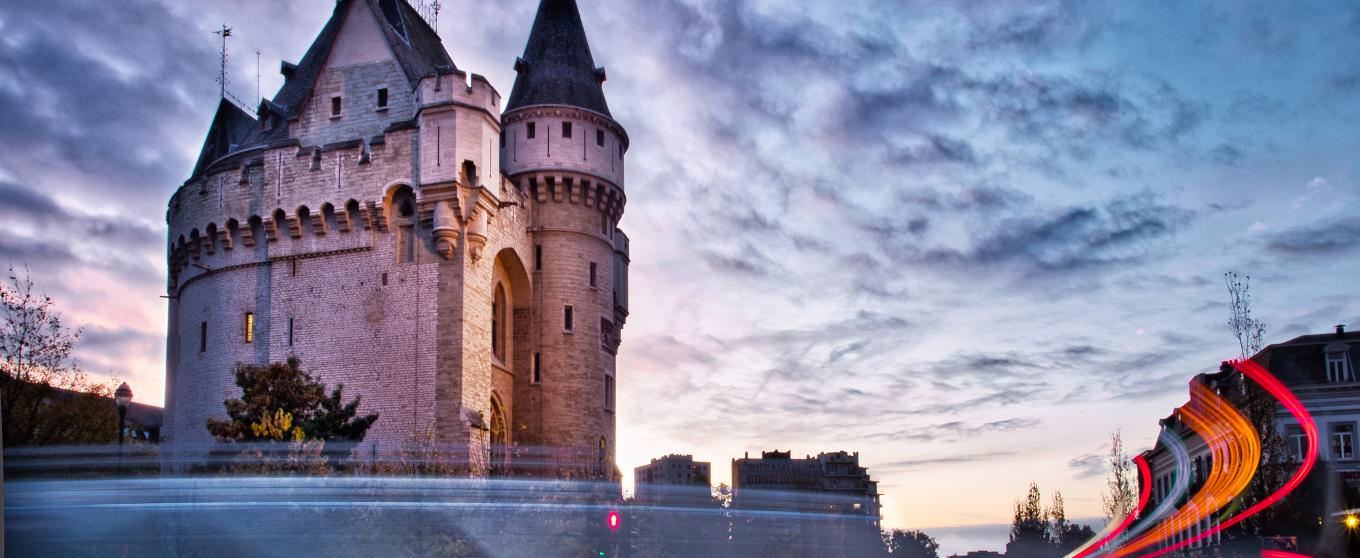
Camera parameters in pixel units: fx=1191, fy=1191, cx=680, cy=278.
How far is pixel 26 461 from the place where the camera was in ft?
108

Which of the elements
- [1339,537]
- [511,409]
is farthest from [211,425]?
Result: [1339,537]

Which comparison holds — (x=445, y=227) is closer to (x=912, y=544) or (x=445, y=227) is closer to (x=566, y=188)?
(x=566, y=188)

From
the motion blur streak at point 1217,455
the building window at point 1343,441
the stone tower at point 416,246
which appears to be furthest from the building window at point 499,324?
the building window at point 1343,441

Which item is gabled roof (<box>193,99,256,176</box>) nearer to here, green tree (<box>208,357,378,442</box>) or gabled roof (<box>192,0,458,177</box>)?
gabled roof (<box>192,0,458,177</box>)

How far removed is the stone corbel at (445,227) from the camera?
3516cm

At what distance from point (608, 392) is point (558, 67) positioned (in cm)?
1214

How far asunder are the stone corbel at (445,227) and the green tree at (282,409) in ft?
20.0

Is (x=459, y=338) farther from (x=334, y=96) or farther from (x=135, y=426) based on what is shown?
(x=135, y=426)

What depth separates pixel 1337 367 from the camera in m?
45.2

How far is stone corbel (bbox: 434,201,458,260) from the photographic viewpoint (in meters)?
35.2

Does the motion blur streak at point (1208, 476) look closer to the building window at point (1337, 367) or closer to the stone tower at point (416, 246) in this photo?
the building window at point (1337, 367)

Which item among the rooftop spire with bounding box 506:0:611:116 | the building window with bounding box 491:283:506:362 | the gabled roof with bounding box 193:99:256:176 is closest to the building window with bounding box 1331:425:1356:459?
the rooftop spire with bounding box 506:0:611:116

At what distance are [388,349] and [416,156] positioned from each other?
5.88m

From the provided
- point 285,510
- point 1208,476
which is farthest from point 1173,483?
point 285,510
